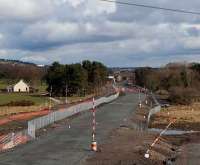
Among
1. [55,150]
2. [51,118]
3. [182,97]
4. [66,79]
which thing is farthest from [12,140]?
[66,79]

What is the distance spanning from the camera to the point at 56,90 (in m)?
142

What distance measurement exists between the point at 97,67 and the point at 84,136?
475ft

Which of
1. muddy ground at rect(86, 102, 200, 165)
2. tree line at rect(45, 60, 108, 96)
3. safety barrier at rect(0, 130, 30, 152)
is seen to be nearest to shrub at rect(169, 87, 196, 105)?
tree line at rect(45, 60, 108, 96)

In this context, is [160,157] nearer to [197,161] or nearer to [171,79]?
[197,161]

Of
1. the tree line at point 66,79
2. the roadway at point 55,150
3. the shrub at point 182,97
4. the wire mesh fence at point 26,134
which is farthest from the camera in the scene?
the tree line at point 66,79

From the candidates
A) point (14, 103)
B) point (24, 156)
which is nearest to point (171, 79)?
point (14, 103)

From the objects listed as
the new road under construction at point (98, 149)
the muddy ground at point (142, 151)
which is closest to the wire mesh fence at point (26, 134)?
the new road under construction at point (98, 149)

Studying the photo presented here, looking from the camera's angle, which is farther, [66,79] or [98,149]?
[66,79]

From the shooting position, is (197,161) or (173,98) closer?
(197,161)

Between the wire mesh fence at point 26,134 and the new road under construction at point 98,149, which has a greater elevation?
the wire mesh fence at point 26,134

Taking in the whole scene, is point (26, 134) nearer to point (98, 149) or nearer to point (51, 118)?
point (98, 149)

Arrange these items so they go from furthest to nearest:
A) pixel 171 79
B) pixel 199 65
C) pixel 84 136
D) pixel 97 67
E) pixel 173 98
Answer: pixel 97 67, pixel 199 65, pixel 171 79, pixel 173 98, pixel 84 136

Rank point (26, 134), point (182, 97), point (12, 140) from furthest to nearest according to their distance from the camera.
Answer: point (182, 97) → point (26, 134) → point (12, 140)

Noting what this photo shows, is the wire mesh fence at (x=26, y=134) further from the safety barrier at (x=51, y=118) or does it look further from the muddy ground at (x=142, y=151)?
the muddy ground at (x=142, y=151)
